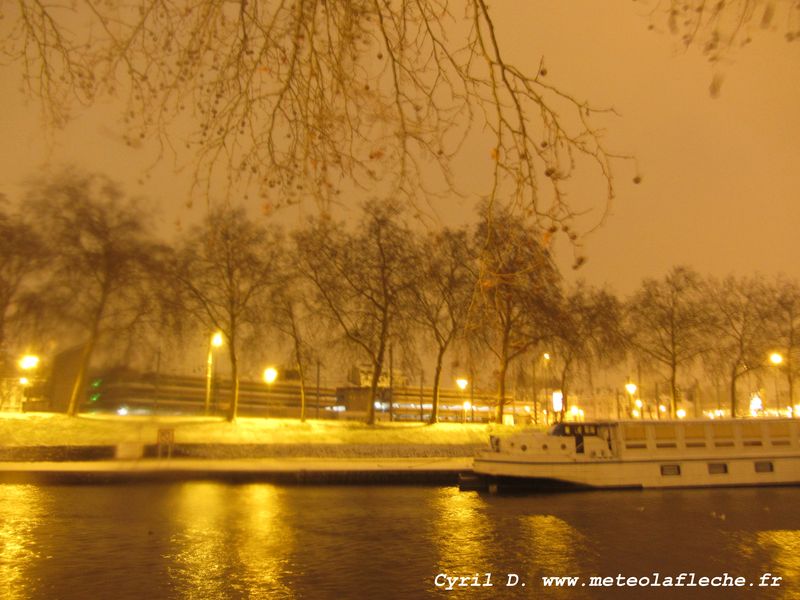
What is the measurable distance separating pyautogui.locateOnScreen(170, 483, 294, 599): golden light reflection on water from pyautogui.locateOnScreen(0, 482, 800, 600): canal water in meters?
0.04

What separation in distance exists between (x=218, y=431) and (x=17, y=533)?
19539 millimetres

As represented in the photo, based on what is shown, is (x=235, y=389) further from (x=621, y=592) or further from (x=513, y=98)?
(x=513, y=98)

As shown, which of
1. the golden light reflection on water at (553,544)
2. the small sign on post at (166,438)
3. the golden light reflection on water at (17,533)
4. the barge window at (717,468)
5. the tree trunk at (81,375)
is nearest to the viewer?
the golden light reflection on water at (17,533)

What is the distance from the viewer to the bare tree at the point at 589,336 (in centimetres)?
4166

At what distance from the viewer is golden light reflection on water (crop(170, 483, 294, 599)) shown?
1167cm

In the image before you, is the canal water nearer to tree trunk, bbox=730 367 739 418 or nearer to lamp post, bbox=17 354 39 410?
lamp post, bbox=17 354 39 410

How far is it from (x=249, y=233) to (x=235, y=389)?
26.8ft

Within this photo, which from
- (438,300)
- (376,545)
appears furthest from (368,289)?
(376,545)

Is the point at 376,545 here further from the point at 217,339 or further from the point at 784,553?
the point at 217,339

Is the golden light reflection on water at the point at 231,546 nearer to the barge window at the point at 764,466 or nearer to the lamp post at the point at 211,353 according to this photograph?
the lamp post at the point at 211,353

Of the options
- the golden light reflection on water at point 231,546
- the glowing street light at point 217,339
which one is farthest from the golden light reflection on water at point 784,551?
the glowing street light at point 217,339

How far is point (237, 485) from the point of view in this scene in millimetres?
24234

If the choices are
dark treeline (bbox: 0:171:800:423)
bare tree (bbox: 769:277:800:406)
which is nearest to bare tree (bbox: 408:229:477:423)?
dark treeline (bbox: 0:171:800:423)

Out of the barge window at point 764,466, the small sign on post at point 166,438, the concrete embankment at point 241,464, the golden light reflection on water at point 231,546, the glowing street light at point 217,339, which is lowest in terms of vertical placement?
the golden light reflection on water at point 231,546
